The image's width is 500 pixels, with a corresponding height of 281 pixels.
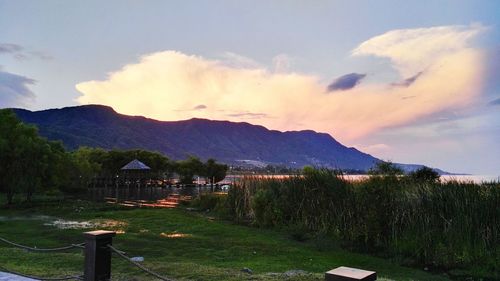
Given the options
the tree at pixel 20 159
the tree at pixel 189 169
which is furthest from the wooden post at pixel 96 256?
the tree at pixel 189 169

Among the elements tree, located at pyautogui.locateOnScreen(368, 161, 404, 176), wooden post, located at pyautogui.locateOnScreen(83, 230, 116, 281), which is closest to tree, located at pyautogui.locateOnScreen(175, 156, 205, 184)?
tree, located at pyautogui.locateOnScreen(368, 161, 404, 176)

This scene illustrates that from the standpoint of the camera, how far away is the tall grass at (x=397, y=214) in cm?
957

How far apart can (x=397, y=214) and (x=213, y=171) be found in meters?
58.0

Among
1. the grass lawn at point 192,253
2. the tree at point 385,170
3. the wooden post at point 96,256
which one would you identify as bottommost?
the grass lawn at point 192,253

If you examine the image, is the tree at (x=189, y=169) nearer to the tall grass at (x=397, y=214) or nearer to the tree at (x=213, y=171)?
the tree at (x=213, y=171)

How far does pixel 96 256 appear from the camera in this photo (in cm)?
494

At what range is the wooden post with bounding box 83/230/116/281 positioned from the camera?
16.2 feet

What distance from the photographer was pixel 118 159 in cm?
6088

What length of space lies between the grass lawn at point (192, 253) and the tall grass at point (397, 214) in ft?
3.40

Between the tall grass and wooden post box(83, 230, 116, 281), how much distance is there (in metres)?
7.32

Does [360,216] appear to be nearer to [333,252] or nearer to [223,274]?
[333,252]

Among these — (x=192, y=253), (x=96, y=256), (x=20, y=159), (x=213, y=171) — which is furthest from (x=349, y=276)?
(x=213, y=171)

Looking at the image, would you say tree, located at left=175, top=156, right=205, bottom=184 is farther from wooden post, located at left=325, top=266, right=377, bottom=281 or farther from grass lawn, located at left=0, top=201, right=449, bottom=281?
wooden post, located at left=325, top=266, right=377, bottom=281

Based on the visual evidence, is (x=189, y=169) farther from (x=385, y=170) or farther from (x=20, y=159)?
(x=385, y=170)
